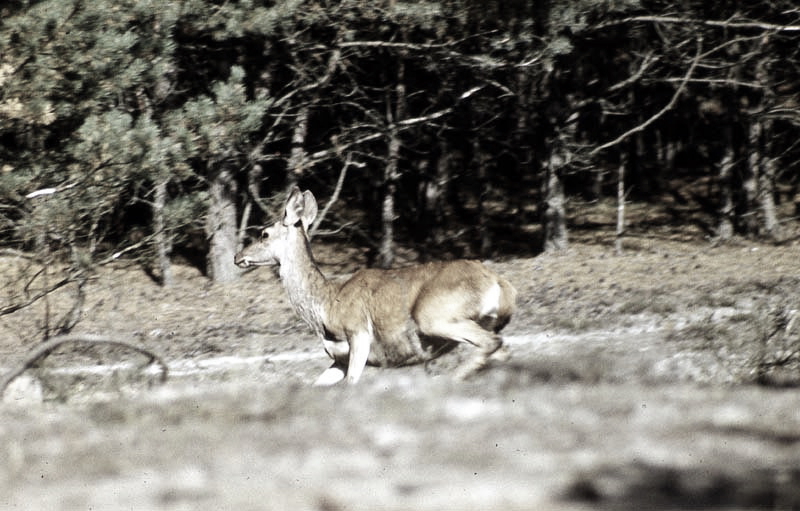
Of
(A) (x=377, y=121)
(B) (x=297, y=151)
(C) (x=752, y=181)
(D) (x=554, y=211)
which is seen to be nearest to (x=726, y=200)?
(C) (x=752, y=181)

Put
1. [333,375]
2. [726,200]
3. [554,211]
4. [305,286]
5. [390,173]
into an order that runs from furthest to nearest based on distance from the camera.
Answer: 1. [726,200]
2. [554,211]
3. [390,173]
4. [305,286]
5. [333,375]

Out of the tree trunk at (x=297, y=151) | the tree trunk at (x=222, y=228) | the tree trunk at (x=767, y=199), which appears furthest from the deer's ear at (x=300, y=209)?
the tree trunk at (x=767, y=199)

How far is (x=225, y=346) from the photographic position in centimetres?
1719

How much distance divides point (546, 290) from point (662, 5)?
676cm

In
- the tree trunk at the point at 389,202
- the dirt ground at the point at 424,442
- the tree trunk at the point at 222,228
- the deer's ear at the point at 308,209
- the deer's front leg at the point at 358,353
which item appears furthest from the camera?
the tree trunk at the point at 389,202

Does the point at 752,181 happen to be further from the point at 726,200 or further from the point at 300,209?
the point at 300,209

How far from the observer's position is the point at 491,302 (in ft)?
35.1

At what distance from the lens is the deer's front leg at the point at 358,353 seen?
1009 centimetres

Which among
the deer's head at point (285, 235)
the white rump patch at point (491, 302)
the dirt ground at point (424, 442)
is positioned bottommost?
the white rump patch at point (491, 302)

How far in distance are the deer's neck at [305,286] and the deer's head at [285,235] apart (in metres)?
0.08

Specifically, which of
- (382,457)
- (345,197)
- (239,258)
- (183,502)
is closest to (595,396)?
(382,457)

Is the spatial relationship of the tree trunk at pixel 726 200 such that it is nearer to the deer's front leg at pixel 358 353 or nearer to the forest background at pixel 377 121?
the forest background at pixel 377 121

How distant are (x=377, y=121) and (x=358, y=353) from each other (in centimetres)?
1399

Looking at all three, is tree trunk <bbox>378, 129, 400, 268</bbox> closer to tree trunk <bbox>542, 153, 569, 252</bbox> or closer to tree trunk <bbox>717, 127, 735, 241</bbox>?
tree trunk <bbox>542, 153, 569, 252</bbox>
